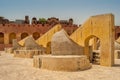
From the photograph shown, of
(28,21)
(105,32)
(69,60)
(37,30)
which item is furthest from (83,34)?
(28,21)

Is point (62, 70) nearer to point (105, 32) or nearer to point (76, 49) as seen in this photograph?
point (76, 49)

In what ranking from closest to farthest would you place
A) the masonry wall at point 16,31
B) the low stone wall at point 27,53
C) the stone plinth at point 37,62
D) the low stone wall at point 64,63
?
1. the low stone wall at point 64,63
2. the stone plinth at point 37,62
3. the low stone wall at point 27,53
4. the masonry wall at point 16,31

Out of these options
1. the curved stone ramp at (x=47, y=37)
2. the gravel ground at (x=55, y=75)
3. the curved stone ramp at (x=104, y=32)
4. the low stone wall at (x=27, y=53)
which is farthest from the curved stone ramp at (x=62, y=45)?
the curved stone ramp at (x=47, y=37)

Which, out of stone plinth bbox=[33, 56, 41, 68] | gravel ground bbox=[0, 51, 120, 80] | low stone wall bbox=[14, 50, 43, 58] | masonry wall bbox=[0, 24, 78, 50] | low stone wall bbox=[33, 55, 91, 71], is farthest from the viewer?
masonry wall bbox=[0, 24, 78, 50]

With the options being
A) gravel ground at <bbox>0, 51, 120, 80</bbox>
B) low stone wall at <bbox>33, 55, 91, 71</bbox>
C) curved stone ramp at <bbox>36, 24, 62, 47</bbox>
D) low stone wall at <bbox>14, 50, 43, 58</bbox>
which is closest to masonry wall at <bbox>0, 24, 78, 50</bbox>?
curved stone ramp at <bbox>36, 24, 62, 47</bbox>

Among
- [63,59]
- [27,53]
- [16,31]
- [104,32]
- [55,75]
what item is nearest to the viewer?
[55,75]

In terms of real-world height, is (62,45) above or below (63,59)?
above

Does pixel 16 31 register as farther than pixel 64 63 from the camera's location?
Yes

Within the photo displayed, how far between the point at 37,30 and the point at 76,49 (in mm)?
27211

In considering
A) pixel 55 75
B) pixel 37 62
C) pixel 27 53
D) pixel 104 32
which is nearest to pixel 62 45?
→ pixel 37 62

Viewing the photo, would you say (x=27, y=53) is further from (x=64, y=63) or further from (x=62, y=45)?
(x=64, y=63)

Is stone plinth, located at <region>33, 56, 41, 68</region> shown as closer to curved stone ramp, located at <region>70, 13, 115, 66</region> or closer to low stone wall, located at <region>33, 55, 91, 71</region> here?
low stone wall, located at <region>33, 55, 91, 71</region>

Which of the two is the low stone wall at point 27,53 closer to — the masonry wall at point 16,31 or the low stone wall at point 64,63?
the low stone wall at point 64,63

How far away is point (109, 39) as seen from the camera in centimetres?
1460
